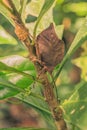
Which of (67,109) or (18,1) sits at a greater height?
(18,1)

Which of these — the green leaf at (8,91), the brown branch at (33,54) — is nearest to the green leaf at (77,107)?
the brown branch at (33,54)

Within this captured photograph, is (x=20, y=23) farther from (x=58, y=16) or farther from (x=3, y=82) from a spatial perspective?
(x=58, y=16)

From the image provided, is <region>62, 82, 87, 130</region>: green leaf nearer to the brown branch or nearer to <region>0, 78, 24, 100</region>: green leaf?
the brown branch

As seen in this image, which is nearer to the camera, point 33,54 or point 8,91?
point 33,54

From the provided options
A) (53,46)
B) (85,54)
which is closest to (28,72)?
(53,46)

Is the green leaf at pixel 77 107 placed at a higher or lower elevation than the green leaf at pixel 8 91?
lower

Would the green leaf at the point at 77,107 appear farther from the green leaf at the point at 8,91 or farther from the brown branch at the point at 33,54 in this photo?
the green leaf at the point at 8,91

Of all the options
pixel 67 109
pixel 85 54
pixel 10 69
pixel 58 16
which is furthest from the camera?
pixel 58 16

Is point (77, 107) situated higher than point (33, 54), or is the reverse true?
point (33, 54)

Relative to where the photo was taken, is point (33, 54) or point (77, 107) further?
point (77, 107)

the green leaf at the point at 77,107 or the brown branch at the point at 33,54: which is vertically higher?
the brown branch at the point at 33,54

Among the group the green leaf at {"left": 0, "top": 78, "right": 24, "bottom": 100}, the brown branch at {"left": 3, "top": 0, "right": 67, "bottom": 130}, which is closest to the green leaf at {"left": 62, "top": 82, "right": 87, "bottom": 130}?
the brown branch at {"left": 3, "top": 0, "right": 67, "bottom": 130}
